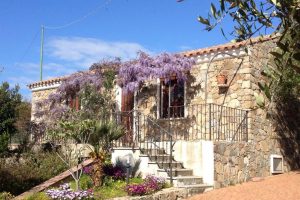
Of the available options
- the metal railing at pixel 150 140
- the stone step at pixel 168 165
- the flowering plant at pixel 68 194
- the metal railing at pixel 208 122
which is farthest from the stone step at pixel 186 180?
the flowering plant at pixel 68 194

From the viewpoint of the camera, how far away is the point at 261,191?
10.5m

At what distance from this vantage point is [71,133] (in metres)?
10.4

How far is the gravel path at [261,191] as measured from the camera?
9.99m

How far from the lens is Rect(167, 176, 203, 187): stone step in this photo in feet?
35.2

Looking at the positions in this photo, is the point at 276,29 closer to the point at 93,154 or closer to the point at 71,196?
the point at 71,196

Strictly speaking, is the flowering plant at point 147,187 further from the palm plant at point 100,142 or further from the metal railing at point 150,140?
the palm plant at point 100,142

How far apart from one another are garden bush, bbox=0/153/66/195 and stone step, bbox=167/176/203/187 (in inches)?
139

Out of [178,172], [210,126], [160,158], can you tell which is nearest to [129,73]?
[160,158]

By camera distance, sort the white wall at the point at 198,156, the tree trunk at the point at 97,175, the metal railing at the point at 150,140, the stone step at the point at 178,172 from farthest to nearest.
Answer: the metal railing at the point at 150,140
the white wall at the point at 198,156
the stone step at the point at 178,172
the tree trunk at the point at 97,175

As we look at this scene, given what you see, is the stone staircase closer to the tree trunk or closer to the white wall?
the white wall

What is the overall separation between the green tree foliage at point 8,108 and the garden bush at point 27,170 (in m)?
3.28

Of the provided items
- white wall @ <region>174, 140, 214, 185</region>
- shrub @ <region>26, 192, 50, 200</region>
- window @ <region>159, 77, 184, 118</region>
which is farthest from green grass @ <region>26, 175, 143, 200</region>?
window @ <region>159, 77, 184, 118</region>

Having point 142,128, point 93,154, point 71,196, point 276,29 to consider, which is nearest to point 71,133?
point 93,154

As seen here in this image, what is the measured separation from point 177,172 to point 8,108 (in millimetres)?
8183
